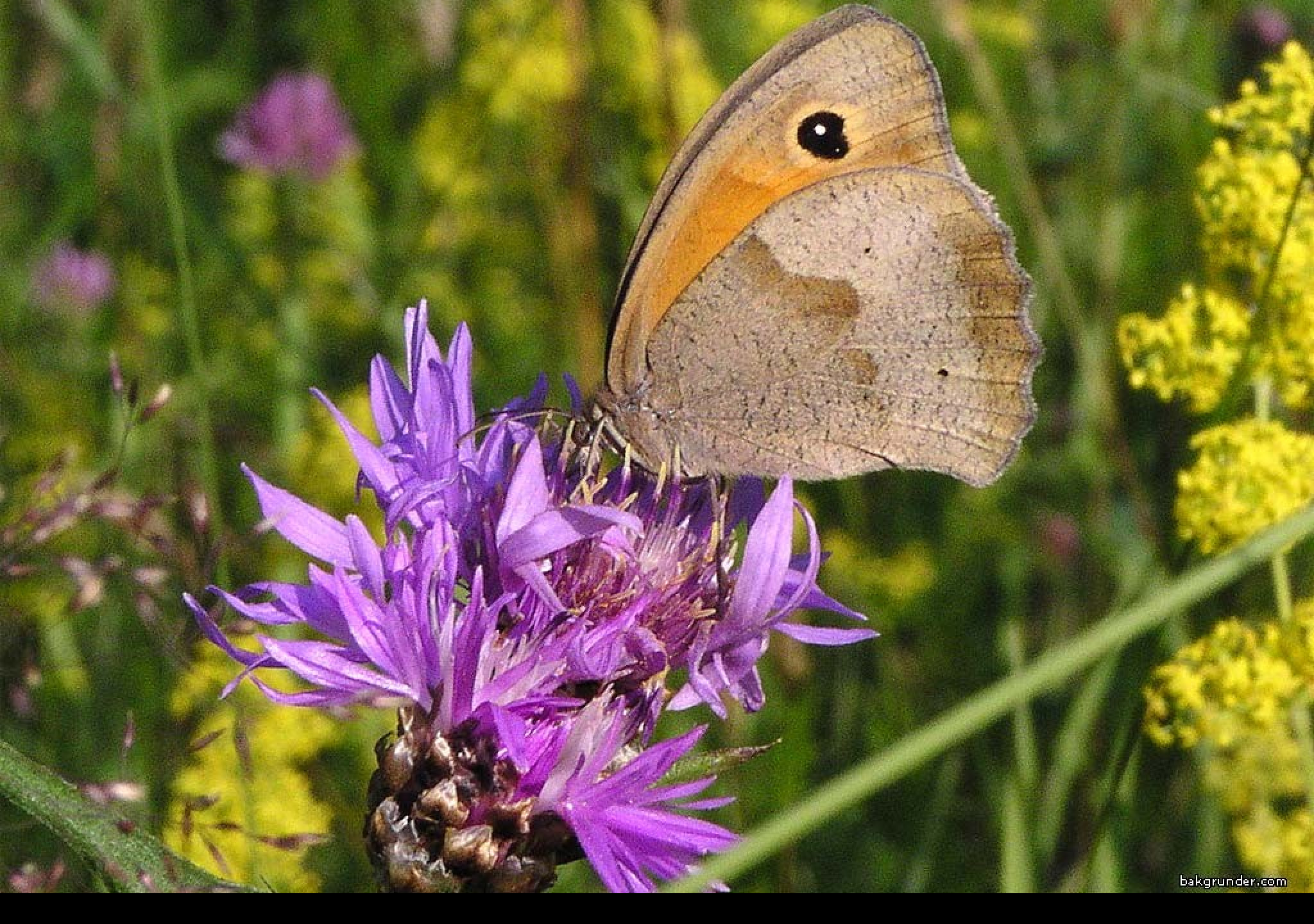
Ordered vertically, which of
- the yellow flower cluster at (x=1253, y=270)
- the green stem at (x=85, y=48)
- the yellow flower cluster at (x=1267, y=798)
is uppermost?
the green stem at (x=85, y=48)

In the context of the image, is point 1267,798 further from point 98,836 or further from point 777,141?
point 98,836

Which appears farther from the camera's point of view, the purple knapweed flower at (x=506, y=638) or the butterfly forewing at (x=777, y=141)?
the butterfly forewing at (x=777, y=141)

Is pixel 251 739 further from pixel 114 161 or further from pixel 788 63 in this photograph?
pixel 114 161

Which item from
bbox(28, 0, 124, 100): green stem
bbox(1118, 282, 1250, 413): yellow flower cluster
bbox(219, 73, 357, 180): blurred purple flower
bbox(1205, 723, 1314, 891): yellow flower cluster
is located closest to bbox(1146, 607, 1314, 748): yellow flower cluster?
bbox(1205, 723, 1314, 891): yellow flower cluster

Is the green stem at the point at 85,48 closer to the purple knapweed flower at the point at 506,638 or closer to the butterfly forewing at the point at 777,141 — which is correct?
the butterfly forewing at the point at 777,141

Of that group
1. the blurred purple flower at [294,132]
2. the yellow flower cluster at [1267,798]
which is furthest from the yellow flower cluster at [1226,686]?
the blurred purple flower at [294,132]

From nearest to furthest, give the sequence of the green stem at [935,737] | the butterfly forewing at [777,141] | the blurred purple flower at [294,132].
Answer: the green stem at [935,737], the butterfly forewing at [777,141], the blurred purple flower at [294,132]

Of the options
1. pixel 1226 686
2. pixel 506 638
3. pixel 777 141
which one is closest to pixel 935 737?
pixel 506 638
